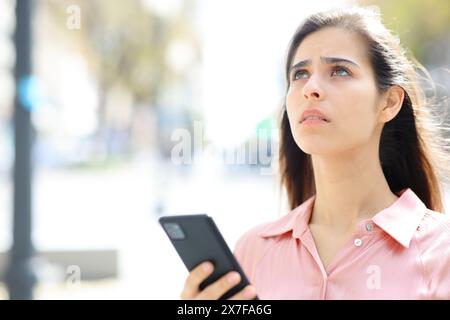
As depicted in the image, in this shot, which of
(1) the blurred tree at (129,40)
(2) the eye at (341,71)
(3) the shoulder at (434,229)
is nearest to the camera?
(3) the shoulder at (434,229)

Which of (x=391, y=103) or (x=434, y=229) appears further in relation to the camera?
(x=391, y=103)

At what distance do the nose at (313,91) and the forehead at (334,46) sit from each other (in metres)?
0.11

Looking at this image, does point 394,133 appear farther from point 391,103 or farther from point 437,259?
point 437,259

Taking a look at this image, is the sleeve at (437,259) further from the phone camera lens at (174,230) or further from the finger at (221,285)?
the phone camera lens at (174,230)

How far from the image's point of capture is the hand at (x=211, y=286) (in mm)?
1704

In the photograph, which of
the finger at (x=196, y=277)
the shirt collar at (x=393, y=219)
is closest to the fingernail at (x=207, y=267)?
the finger at (x=196, y=277)

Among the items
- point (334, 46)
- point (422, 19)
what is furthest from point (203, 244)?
point (422, 19)

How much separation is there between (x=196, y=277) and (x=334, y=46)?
80 centimetres

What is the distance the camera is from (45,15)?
666 inches

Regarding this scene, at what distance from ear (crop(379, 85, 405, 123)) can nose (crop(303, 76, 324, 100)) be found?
24cm

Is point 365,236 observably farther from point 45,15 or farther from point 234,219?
point 45,15

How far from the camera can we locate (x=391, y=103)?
2225 mm

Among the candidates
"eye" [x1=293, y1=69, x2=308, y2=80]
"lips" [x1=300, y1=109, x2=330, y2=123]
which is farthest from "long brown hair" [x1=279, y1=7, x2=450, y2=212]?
"lips" [x1=300, y1=109, x2=330, y2=123]
